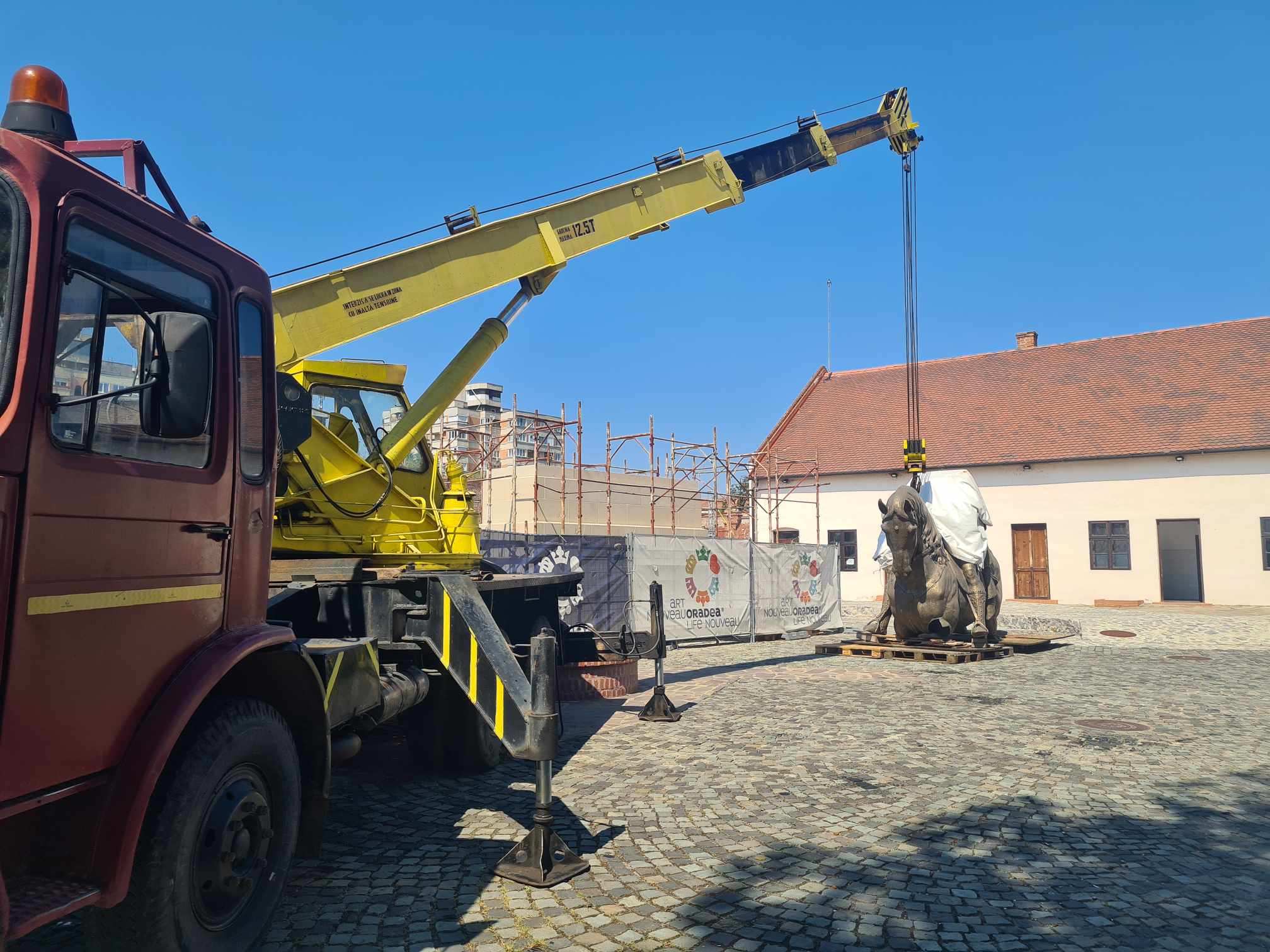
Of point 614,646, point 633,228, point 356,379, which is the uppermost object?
point 633,228

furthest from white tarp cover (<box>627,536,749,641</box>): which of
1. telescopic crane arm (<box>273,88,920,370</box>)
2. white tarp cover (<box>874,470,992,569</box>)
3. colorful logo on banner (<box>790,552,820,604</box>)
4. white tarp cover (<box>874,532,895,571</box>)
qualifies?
telescopic crane arm (<box>273,88,920,370</box>)

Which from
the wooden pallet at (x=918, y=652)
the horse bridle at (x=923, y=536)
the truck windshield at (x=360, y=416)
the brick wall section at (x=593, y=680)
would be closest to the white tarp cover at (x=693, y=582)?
the wooden pallet at (x=918, y=652)

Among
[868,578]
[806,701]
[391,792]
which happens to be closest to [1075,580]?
[868,578]

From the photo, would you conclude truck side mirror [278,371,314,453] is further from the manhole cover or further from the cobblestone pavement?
the manhole cover

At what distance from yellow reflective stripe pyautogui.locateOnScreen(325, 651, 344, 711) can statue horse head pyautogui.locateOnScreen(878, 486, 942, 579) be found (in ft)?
33.1

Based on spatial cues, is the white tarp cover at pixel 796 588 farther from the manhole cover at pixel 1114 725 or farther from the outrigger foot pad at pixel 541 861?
the outrigger foot pad at pixel 541 861

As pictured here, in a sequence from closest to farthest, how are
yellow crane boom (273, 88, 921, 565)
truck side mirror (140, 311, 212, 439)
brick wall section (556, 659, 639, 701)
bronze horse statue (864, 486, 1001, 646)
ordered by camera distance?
truck side mirror (140, 311, 212, 439) → yellow crane boom (273, 88, 921, 565) → brick wall section (556, 659, 639, 701) → bronze horse statue (864, 486, 1001, 646)

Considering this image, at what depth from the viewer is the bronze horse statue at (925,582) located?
42.8 ft

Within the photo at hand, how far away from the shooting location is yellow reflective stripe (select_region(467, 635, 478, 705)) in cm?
489

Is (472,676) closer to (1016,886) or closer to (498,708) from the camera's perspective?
(498,708)

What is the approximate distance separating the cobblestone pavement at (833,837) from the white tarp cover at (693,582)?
5.56 m

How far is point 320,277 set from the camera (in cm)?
728

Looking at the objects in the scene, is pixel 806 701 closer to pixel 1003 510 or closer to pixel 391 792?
pixel 391 792

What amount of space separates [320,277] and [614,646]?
18.2 feet
